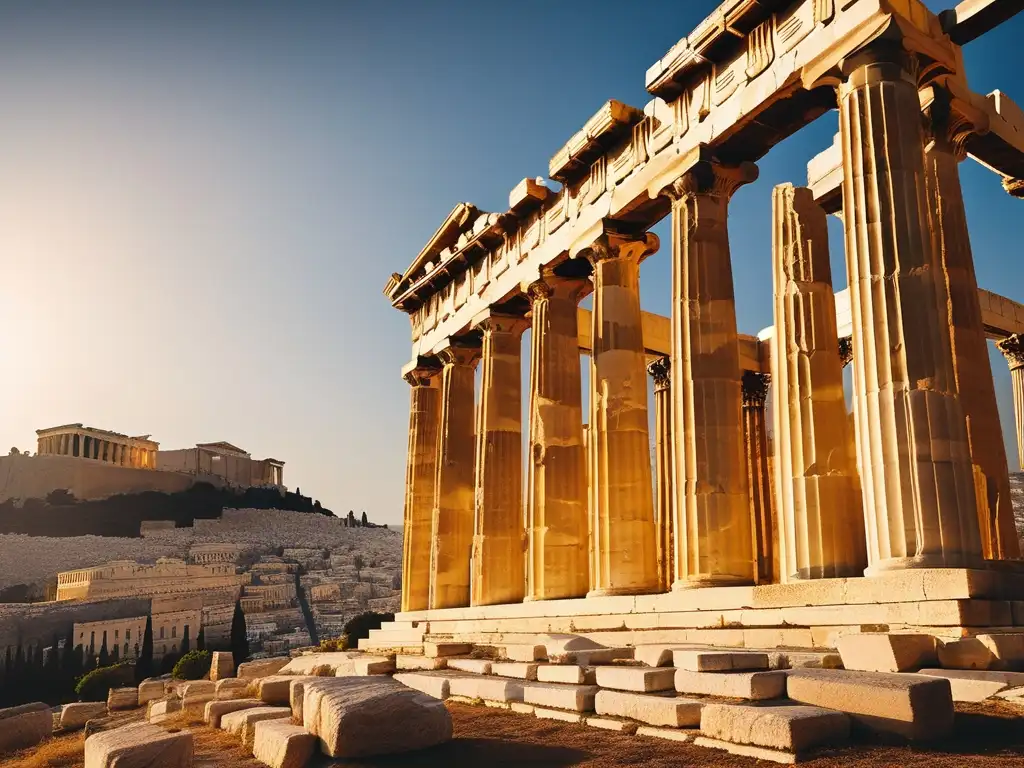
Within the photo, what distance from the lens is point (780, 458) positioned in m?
15.7

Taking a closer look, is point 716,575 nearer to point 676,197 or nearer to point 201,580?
point 676,197

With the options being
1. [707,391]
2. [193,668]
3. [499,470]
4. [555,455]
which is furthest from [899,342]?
[193,668]

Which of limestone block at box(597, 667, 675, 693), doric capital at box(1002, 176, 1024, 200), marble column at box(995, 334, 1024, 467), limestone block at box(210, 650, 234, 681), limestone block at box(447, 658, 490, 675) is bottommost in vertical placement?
limestone block at box(210, 650, 234, 681)

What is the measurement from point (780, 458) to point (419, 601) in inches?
710

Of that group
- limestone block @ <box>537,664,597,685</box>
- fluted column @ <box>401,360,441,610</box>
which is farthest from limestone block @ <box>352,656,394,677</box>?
fluted column @ <box>401,360,441,610</box>

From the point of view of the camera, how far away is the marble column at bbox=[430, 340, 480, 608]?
2816 centimetres

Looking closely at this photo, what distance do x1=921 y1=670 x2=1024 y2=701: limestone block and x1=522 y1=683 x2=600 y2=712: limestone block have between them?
3.58 meters

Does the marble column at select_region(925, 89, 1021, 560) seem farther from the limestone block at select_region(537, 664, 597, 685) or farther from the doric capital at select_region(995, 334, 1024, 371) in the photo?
the doric capital at select_region(995, 334, 1024, 371)

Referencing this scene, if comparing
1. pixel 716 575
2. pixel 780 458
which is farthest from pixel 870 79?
pixel 716 575

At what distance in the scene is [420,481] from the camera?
31.6 meters

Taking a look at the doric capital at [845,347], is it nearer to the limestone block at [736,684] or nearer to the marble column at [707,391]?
the marble column at [707,391]

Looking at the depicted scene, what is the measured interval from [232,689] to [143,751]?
11823mm

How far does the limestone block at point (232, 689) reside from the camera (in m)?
17.5

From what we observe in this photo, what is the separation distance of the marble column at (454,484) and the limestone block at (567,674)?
52.8 feet
